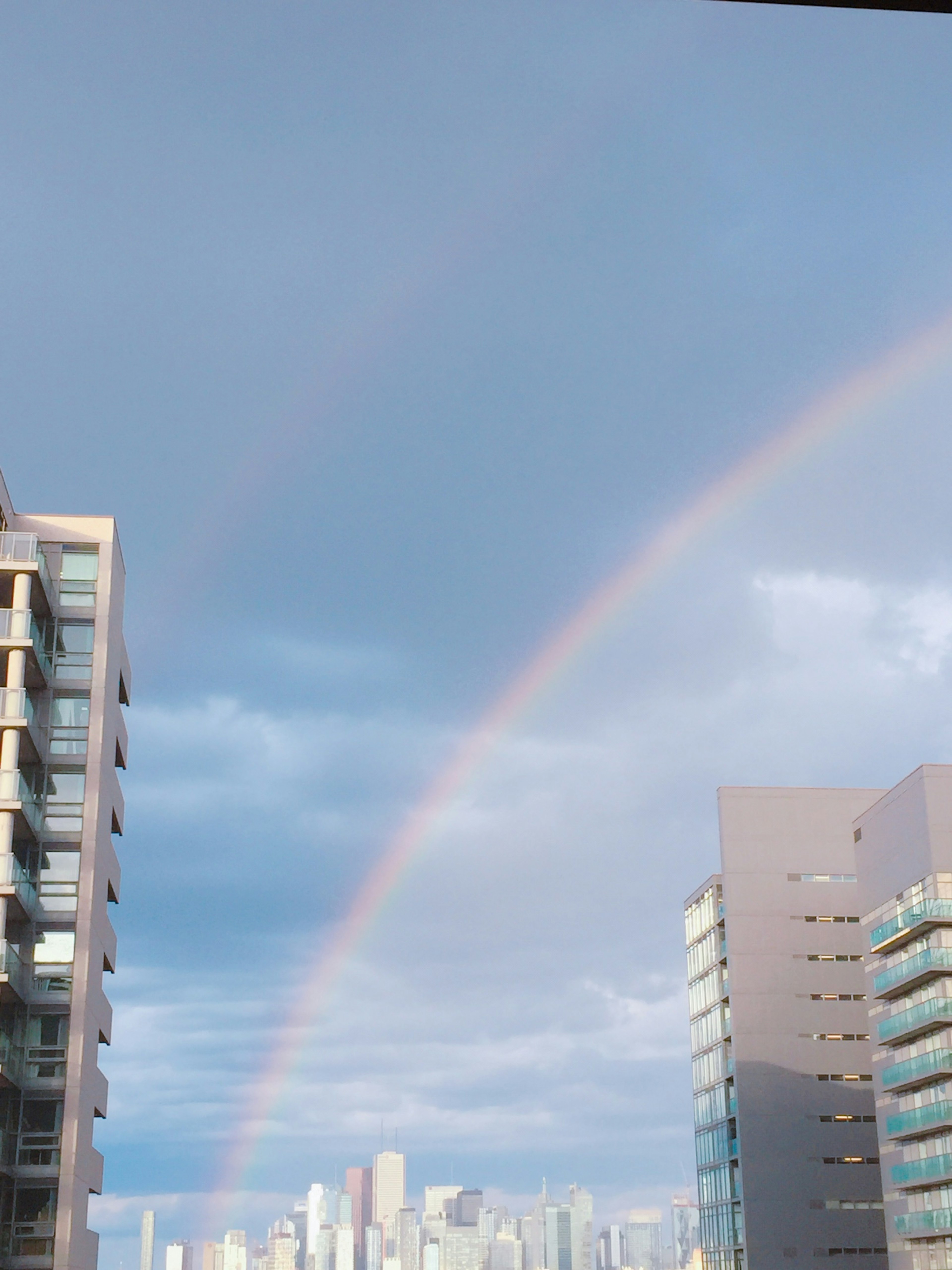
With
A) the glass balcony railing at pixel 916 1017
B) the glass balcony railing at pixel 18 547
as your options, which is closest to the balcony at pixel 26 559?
the glass balcony railing at pixel 18 547

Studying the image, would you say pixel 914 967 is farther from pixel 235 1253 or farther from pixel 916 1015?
pixel 235 1253

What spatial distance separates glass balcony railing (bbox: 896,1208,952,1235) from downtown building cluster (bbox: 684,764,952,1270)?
8614 mm

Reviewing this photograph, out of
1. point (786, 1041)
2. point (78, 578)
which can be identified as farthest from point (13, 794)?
point (786, 1041)

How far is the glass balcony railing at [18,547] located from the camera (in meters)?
57.2

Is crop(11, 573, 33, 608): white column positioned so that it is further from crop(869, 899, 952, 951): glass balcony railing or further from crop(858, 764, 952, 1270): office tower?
crop(869, 899, 952, 951): glass balcony railing

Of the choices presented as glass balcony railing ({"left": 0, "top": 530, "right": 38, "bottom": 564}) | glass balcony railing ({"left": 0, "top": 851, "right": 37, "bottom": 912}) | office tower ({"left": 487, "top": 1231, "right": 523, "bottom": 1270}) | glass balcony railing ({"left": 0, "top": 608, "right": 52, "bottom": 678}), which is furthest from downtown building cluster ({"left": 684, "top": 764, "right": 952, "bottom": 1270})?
office tower ({"left": 487, "top": 1231, "right": 523, "bottom": 1270})

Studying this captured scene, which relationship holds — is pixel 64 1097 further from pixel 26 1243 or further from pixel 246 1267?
pixel 246 1267

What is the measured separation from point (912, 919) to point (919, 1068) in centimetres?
849

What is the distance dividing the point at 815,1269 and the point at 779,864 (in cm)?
3048

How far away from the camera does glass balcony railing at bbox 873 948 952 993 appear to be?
8431 centimetres

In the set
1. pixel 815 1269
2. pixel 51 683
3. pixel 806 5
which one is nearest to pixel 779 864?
pixel 815 1269

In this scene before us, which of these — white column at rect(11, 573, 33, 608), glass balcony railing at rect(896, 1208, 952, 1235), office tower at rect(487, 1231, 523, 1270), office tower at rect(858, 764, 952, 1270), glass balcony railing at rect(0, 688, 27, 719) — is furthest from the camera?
office tower at rect(487, 1231, 523, 1270)

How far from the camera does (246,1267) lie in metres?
164

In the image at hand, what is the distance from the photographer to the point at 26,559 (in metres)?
57.1
